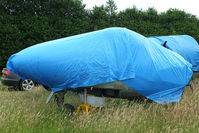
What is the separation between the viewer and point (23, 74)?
402 cm

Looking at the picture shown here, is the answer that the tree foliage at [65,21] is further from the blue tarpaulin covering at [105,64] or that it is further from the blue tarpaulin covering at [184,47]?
the blue tarpaulin covering at [105,64]

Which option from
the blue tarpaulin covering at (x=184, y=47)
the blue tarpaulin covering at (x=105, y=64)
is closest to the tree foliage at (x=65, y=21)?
the blue tarpaulin covering at (x=184, y=47)

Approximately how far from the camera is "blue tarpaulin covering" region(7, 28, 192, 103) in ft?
11.6

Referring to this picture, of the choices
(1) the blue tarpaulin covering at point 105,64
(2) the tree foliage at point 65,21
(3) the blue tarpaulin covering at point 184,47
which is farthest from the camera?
(2) the tree foliage at point 65,21

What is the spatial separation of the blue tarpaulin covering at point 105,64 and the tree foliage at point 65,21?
821 centimetres

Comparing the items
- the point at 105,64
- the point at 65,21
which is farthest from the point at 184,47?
the point at 65,21

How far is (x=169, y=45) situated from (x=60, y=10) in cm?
774

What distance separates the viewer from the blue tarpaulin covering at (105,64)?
3539 mm

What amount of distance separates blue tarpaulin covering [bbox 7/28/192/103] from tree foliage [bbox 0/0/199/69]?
26.9ft

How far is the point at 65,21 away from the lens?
485 inches

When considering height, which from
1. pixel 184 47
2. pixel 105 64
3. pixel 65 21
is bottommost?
pixel 184 47

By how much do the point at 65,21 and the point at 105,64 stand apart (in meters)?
9.39

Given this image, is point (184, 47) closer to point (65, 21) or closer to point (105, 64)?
point (105, 64)

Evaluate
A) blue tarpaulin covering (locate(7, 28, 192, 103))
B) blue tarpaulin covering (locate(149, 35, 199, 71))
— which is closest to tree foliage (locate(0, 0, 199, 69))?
blue tarpaulin covering (locate(149, 35, 199, 71))
